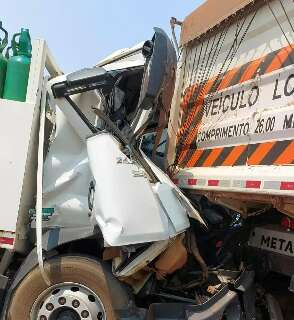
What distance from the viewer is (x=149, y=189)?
11.3 ft

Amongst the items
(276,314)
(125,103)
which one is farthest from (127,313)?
(125,103)

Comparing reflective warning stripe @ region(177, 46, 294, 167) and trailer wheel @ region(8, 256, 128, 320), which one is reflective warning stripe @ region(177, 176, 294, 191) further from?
trailer wheel @ region(8, 256, 128, 320)

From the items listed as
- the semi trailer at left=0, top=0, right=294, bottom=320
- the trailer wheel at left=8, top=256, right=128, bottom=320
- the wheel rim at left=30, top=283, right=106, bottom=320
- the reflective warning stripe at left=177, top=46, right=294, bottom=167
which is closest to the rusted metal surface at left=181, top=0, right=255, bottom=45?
the semi trailer at left=0, top=0, right=294, bottom=320

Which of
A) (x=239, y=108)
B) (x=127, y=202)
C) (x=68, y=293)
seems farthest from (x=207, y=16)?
(x=68, y=293)

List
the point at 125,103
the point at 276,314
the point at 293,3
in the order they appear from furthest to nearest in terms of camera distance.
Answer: the point at 125,103 < the point at 276,314 < the point at 293,3

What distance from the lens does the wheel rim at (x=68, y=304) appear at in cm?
350

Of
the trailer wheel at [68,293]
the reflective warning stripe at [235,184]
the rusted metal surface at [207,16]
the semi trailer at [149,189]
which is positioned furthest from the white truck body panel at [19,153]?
the rusted metal surface at [207,16]

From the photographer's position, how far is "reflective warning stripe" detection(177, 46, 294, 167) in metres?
3.25

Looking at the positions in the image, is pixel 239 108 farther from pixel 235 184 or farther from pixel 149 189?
pixel 149 189

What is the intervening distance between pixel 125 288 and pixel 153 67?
152 cm

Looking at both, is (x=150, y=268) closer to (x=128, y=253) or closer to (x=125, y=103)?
(x=128, y=253)

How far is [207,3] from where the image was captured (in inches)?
160

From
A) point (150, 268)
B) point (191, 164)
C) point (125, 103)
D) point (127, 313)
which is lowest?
point (127, 313)

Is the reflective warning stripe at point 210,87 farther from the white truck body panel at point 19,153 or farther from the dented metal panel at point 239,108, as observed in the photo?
the white truck body panel at point 19,153
